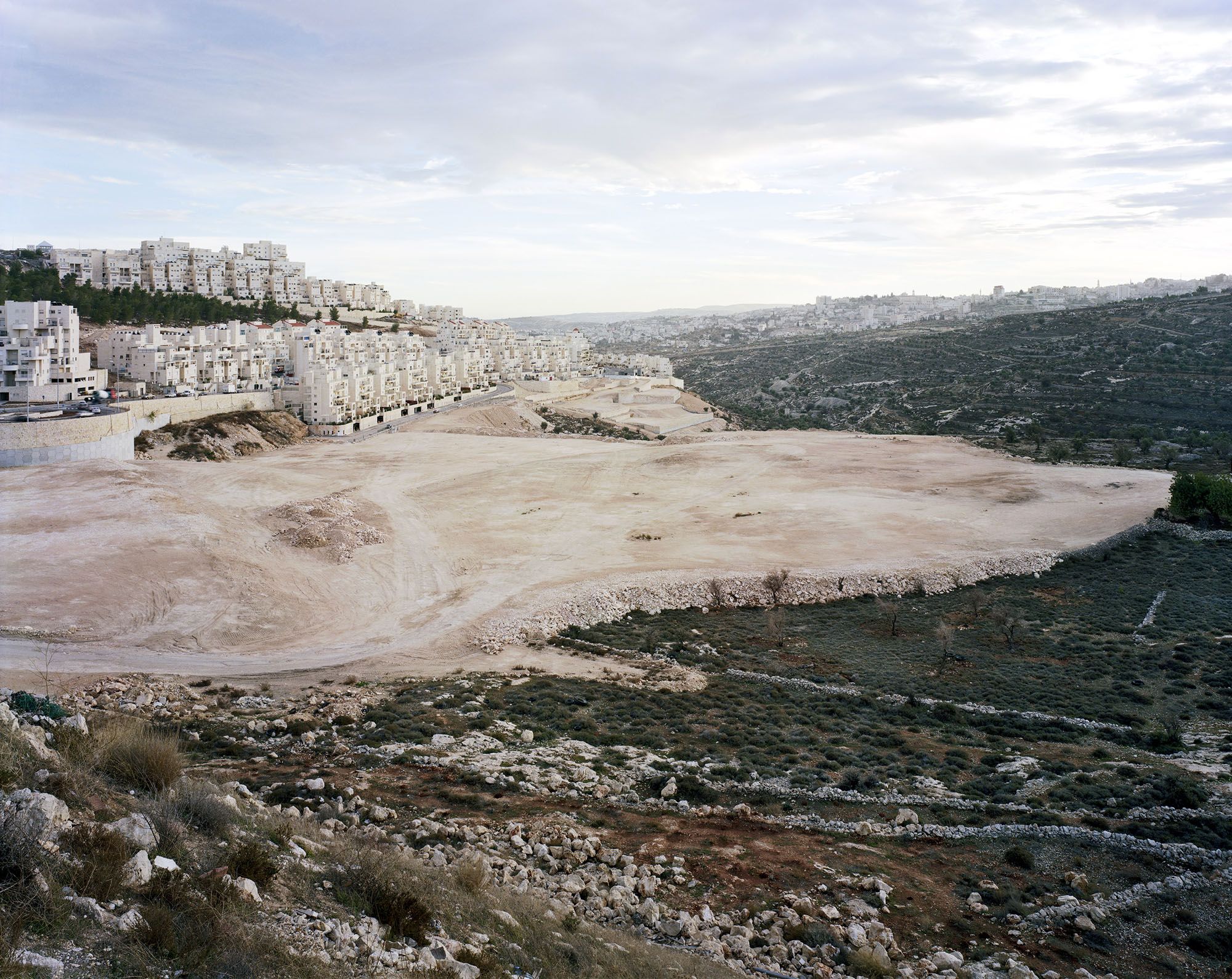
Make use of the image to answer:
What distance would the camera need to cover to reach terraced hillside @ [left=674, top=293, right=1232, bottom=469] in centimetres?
6231

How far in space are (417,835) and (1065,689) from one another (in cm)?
1697

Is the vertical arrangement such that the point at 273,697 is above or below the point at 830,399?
below

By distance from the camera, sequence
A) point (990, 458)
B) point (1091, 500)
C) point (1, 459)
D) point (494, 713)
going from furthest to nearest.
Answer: point (990, 458) < point (1091, 500) < point (1, 459) < point (494, 713)

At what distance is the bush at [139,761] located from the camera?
7816 millimetres

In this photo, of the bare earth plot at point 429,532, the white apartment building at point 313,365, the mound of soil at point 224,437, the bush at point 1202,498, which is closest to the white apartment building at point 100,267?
the white apartment building at point 313,365

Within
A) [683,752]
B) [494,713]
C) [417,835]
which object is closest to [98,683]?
[494,713]

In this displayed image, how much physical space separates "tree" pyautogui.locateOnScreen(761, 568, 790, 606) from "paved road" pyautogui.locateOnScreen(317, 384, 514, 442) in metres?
40.6

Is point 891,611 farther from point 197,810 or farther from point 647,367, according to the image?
point 647,367

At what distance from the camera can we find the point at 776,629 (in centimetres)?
2481

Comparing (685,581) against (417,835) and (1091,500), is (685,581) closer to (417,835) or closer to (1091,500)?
(417,835)

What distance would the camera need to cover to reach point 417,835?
1039 cm

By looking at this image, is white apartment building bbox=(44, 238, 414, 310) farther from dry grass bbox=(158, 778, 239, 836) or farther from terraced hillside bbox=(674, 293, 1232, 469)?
dry grass bbox=(158, 778, 239, 836)

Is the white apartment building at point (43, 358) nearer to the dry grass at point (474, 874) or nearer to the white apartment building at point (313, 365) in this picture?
the white apartment building at point (313, 365)

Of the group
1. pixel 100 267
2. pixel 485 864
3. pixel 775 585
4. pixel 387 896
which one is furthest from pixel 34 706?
pixel 100 267
